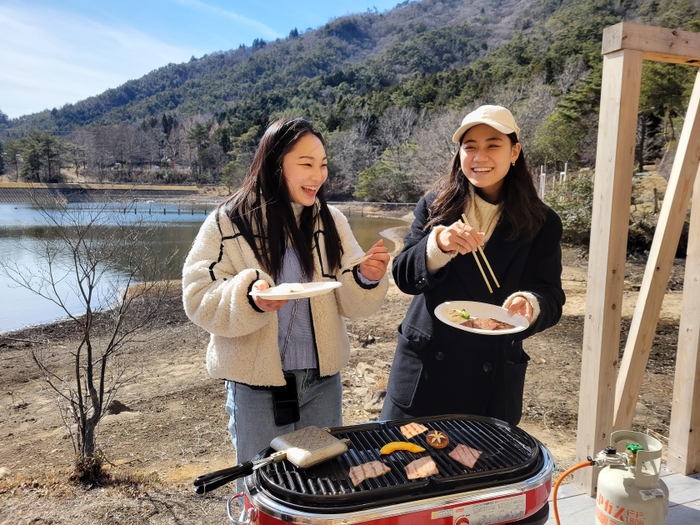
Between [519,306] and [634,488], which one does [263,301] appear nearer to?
[519,306]

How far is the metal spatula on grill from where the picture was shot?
116 cm

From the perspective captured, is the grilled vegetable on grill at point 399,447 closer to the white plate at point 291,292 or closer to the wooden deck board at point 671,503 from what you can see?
the white plate at point 291,292

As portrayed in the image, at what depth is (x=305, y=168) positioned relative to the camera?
1573 millimetres

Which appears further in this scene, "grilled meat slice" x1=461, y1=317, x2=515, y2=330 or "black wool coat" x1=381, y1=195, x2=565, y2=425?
"black wool coat" x1=381, y1=195, x2=565, y2=425

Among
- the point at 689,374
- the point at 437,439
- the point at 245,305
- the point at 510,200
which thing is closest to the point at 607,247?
the point at 510,200

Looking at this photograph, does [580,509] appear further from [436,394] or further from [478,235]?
[478,235]

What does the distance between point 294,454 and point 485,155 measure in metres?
1.10

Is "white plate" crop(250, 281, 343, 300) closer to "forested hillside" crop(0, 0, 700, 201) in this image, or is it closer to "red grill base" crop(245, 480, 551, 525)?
"red grill base" crop(245, 480, 551, 525)

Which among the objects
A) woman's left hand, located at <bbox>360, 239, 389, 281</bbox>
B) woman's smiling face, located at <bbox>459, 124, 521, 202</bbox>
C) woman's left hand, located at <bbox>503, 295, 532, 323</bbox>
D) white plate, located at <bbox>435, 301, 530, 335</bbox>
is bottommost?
white plate, located at <bbox>435, 301, 530, 335</bbox>

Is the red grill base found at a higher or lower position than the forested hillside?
lower

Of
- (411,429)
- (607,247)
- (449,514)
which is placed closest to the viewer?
(449,514)

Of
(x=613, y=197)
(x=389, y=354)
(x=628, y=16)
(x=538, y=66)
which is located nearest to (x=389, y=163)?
(x=538, y=66)

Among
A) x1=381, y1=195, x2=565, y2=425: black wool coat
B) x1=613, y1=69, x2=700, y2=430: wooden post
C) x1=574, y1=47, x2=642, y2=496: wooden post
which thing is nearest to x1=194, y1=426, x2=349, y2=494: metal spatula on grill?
x1=381, y1=195, x2=565, y2=425: black wool coat

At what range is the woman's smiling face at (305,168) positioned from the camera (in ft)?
5.13
